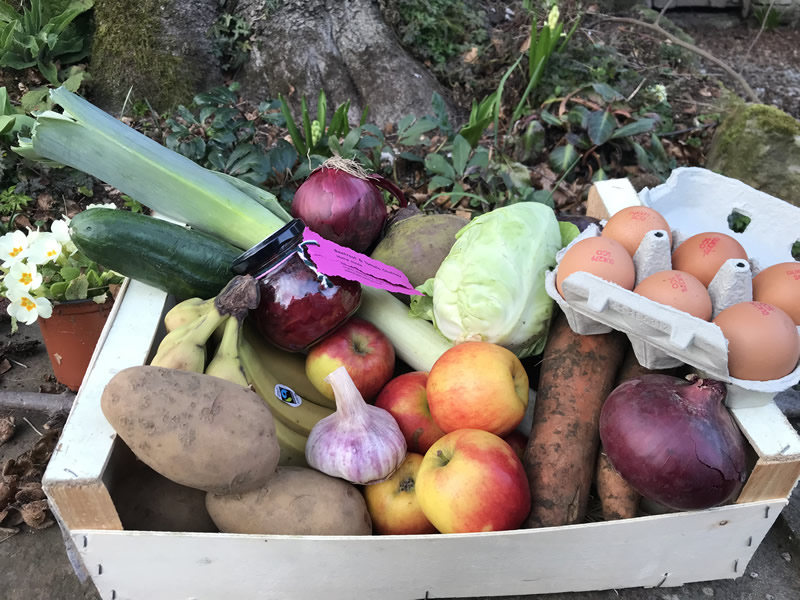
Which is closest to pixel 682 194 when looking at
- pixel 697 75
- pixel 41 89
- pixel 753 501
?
pixel 753 501

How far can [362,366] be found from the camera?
1513 millimetres

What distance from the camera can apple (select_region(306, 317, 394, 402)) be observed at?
1502 millimetres

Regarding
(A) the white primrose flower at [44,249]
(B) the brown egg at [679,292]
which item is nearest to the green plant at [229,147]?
(A) the white primrose flower at [44,249]

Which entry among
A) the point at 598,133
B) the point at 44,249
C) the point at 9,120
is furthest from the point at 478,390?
the point at 9,120

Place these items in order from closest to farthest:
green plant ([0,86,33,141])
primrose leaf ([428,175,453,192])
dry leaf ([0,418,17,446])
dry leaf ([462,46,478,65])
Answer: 1. dry leaf ([0,418,17,446])
2. primrose leaf ([428,175,453,192])
3. green plant ([0,86,33,141])
4. dry leaf ([462,46,478,65])

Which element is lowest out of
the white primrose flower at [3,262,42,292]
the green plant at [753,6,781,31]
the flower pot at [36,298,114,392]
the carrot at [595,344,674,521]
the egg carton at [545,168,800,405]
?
the flower pot at [36,298,114,392]

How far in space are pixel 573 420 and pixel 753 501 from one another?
40 centimetres

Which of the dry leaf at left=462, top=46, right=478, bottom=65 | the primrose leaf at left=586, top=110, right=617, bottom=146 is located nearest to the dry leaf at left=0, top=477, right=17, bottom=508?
the primrose leaf at left=586, top=110, right=617, bottom=146

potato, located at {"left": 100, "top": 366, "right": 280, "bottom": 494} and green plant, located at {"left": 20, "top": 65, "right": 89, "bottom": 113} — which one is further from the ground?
potato, located at {"left": 100, "top": 366, "right": 280, "bottom": 494}

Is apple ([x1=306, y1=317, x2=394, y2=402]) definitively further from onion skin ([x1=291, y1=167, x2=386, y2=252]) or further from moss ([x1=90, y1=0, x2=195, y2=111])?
moss ([x1=90, y1=0, x2=195, y2=111])

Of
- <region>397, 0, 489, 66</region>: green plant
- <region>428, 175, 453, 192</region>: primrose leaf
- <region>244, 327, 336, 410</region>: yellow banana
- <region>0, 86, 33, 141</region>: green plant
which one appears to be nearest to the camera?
<region>244, 327, 336, 410</region>: yellow banana

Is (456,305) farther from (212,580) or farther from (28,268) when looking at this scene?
(28,268)

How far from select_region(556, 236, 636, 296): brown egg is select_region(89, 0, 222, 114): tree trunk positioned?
8.84ft

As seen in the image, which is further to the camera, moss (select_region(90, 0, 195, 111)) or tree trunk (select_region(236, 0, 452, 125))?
tree trunk (select_region(236, 0, 452, 125))
